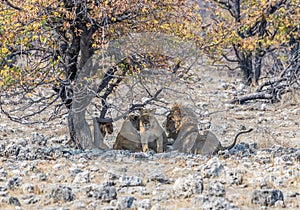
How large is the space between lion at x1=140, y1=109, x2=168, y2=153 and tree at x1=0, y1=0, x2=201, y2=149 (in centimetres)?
37

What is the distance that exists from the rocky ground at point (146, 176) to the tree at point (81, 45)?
764mm

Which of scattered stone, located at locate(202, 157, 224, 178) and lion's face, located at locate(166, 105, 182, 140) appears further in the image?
lion's face, located at locate(166, 105, 182, 140)

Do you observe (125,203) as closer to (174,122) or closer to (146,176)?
(146,176)

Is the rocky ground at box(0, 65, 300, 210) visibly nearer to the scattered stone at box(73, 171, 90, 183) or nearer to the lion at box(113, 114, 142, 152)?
the scattered stone at box(73, 171, 90, 183)

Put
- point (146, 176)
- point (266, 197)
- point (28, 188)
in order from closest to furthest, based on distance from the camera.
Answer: point (266, 197) < point (28, 188) < point (146, 176)

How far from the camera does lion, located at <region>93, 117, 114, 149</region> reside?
9.84m

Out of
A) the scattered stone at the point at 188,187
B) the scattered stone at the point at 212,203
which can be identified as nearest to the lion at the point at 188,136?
the scattered stone at the point at 188,187

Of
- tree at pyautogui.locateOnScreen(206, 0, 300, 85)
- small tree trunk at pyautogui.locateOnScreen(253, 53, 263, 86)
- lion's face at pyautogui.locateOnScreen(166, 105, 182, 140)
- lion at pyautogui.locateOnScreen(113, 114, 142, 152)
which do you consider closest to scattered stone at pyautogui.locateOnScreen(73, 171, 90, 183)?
lion at pyautogui.locateOnScreen(113, 114, 142, 152)

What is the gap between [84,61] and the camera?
9344 millimetres

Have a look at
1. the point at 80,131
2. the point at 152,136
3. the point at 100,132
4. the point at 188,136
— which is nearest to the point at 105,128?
the point at 100,132

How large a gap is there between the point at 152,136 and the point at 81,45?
1.83 m

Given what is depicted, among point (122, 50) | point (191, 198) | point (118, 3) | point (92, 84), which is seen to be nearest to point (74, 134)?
point (92, 84)

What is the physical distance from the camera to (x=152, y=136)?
9734 millimetres

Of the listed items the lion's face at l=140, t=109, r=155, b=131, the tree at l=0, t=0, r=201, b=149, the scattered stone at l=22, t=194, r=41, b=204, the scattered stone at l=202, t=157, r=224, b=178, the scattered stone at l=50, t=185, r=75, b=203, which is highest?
the tree at l=0, t=0, r=201, b=149
